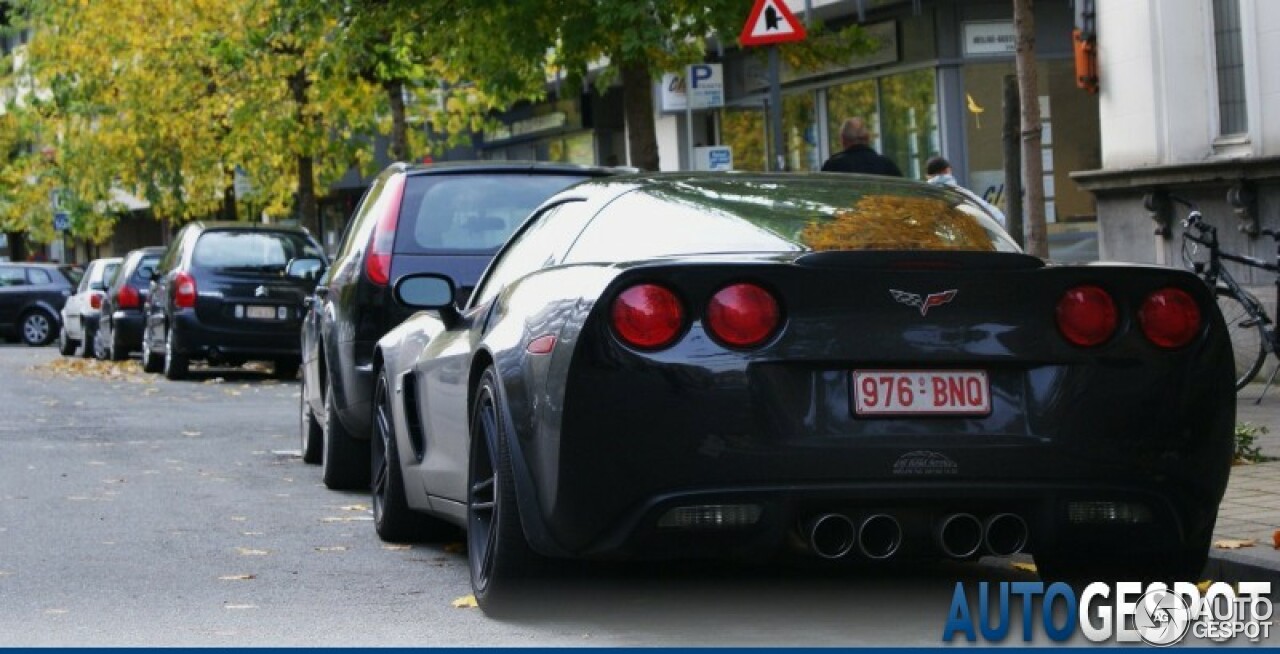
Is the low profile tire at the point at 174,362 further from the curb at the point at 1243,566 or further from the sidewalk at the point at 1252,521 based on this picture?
the curb at the point at 1243,566

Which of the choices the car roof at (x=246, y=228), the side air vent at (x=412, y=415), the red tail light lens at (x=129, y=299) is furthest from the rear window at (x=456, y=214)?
the red tail light lens at (x=129, y=299)

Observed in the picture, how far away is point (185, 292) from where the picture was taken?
2423cm

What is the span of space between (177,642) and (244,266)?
17677 mm

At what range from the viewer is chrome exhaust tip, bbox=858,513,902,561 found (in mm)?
6641

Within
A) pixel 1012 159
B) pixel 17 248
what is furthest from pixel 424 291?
pixel 17 248

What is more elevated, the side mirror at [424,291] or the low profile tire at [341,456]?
the side mirror at [424,291]

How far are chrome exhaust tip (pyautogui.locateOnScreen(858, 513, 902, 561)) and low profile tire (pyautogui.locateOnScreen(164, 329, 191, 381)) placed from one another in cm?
1831

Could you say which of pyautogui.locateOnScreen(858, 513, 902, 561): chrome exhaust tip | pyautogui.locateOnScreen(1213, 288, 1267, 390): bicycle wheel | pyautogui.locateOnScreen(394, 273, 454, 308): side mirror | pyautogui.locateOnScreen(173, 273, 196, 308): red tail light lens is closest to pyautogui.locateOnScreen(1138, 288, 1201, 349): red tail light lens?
pyautogui.locateOnScreen(858, 513, 902, 561): chrome exhaust tip

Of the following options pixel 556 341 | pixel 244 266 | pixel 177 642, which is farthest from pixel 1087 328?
pixel 244 266

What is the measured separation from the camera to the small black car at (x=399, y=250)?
11.8 meters

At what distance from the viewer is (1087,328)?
22.0 ft

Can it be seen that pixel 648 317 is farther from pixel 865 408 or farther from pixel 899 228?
pixel 899 228

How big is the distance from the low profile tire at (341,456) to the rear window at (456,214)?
2.78ft

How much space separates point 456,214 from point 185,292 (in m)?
12.7
